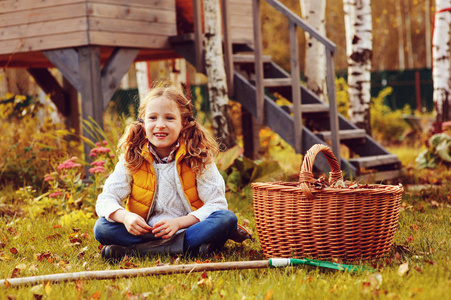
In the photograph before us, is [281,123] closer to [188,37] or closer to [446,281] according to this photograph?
[188,37]

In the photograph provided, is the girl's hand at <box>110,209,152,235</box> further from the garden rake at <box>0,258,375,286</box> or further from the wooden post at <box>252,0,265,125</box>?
the wooden post at <box>252,0,265,125</box>

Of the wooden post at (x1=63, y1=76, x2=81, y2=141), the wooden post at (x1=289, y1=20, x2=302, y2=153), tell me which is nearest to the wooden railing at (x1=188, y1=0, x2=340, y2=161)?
the wooden post at (x1=289, y1=20, x2=302, y2=153)

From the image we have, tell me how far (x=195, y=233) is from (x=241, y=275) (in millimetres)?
613

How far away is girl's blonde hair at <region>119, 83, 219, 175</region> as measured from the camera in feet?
11.1

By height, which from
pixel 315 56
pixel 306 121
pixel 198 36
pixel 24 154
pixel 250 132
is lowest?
pixel 24 154

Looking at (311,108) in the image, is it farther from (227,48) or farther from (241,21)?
(241,21)

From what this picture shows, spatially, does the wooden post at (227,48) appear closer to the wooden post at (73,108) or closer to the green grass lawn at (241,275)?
the wooden post at (73,108)

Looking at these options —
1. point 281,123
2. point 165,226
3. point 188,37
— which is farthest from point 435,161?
point 165,226

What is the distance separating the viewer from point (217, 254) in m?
3.32

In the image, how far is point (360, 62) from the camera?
7234 millimetres

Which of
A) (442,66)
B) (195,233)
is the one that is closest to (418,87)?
(442,66)

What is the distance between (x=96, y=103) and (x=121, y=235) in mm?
3213

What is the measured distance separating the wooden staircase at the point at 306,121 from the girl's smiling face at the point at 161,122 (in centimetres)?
282

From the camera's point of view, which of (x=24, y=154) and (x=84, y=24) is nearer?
(x=84, y=24)
